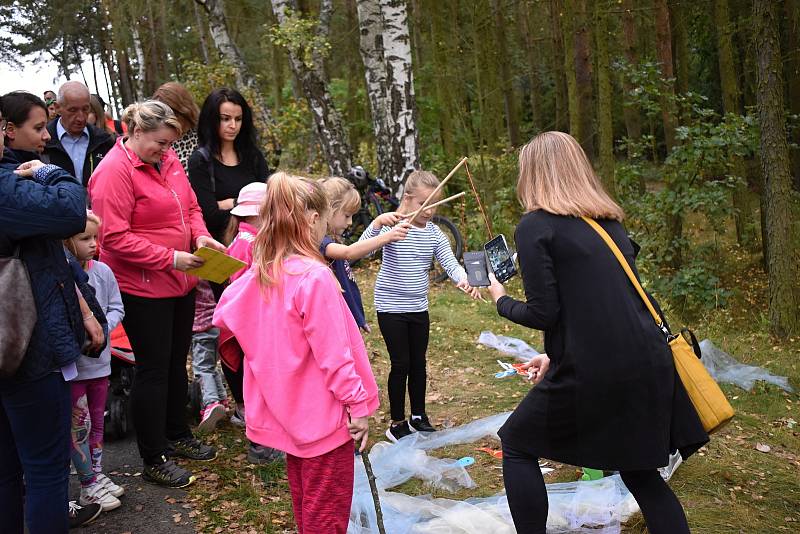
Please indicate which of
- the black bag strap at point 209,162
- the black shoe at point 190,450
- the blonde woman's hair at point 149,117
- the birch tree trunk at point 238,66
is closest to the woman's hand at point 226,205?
the black bag strap at point 209,162

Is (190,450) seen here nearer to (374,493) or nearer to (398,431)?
(398,431)

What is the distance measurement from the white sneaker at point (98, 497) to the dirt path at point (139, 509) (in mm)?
45

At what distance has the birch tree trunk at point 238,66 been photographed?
12734mm

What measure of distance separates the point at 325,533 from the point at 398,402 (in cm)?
188

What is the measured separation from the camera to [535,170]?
2783 mm

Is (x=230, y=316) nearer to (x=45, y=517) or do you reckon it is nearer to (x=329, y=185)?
(x=45, y=517)

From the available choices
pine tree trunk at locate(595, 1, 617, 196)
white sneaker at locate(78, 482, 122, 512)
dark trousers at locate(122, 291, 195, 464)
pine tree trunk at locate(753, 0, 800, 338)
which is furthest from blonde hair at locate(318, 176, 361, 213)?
pine tree trunk at locate(595, 1, 617, 196)

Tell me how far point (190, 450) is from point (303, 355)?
6.54 feet

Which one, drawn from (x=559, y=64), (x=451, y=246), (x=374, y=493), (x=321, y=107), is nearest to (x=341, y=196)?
(x=374, y=493)

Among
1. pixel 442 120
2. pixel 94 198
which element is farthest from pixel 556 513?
pixel 442 120

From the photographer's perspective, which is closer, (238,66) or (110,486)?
(110,486)

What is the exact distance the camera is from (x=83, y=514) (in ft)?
11.5

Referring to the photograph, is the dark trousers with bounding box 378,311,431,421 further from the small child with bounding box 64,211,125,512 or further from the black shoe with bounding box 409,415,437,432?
the small child with bounding box 64,211,125,512

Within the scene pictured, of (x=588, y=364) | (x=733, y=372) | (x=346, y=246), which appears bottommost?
(x=733, y=372)
